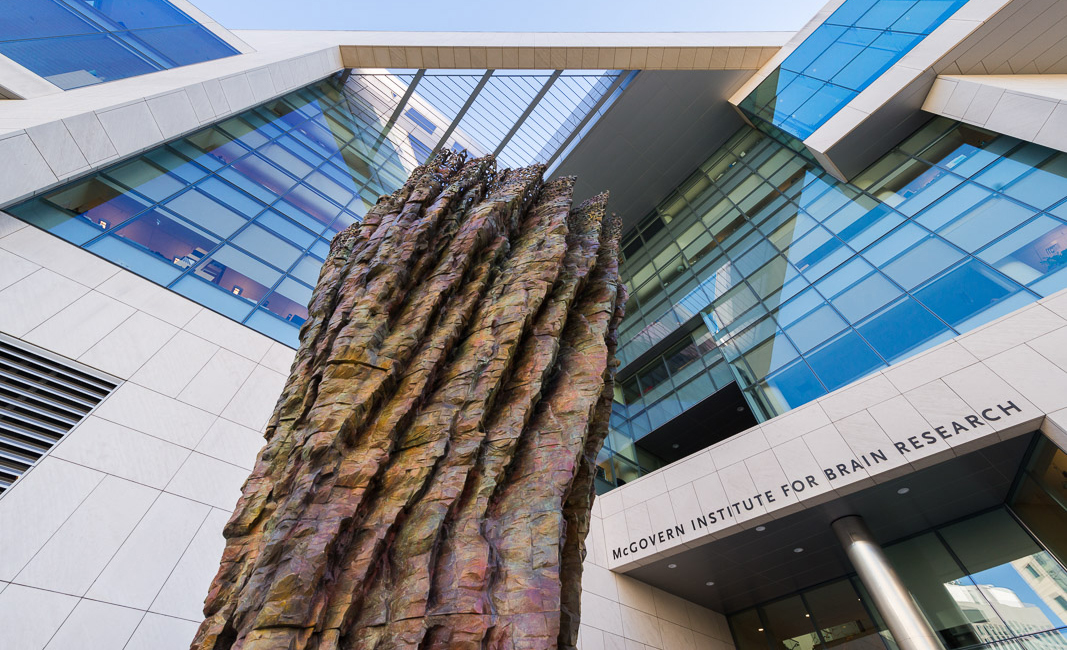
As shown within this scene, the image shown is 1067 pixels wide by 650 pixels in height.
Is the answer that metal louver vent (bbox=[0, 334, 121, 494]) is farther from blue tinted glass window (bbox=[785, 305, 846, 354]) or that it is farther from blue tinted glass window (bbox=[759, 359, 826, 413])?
blue tinted glass window (bbox=[785, 305, 846, 354])

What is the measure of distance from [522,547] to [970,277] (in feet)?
36.9

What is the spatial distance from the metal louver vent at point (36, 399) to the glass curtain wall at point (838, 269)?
13.2m

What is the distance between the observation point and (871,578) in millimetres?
9516

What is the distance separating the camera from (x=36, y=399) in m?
7.11

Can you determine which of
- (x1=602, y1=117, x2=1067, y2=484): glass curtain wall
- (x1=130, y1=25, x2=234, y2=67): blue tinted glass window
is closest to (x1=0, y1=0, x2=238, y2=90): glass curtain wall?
(x1=130, y1=25, x2=234, y2=67): blue tinted glass window

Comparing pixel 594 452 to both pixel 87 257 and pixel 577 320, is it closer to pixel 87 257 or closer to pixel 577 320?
pixel 577 320

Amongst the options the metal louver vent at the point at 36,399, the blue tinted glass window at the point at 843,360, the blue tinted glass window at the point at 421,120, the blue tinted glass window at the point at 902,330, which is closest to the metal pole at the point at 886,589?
the blue tinted glass window at the point at 843,360

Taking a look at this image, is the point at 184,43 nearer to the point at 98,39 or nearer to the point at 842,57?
the point at 98,39

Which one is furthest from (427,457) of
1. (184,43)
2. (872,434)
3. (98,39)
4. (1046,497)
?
(184,43)

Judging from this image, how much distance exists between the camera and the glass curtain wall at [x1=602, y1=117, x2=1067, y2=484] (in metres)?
9.88

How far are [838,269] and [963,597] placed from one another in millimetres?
7730

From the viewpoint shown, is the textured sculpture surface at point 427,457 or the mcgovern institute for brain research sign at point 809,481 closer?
the textured sculpture surface at point 427,457

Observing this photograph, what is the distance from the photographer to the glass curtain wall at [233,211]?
959cm

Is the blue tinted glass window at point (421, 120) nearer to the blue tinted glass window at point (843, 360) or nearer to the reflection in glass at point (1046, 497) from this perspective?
the blue tinted glass window at point (843, 360)
